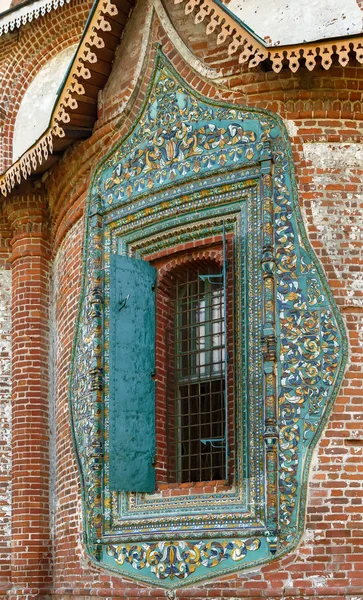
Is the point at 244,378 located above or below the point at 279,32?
below

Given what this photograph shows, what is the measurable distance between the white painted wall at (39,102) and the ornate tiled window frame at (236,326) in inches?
105

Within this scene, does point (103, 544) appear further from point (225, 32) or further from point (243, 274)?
point (225, 32)

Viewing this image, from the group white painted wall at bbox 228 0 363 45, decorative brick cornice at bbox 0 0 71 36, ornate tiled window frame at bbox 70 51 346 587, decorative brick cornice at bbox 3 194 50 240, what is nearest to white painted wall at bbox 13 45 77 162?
decorative brick cornice at bbox 0 0 71 36

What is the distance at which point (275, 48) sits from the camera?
8992 millimetres

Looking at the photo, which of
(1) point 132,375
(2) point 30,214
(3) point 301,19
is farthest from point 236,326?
(2) point 30,214

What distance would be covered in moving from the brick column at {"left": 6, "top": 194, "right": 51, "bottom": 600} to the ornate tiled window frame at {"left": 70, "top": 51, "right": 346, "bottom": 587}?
1.38m

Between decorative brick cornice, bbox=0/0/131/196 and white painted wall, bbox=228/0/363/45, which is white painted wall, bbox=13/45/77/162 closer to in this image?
decorative brick cornice, bbox=0/0/131/196

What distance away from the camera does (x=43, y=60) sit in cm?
1330

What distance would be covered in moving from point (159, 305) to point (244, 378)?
1456 millimetres

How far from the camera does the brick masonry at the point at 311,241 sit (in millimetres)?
8508

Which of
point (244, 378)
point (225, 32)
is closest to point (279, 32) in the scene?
point (225, 32)

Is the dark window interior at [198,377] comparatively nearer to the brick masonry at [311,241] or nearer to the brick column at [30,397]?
the brick masonry at [311,241]

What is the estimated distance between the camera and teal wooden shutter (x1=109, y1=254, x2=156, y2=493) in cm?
978

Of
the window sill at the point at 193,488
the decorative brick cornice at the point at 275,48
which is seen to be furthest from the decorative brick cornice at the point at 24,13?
the window sill at the point at 193,488
